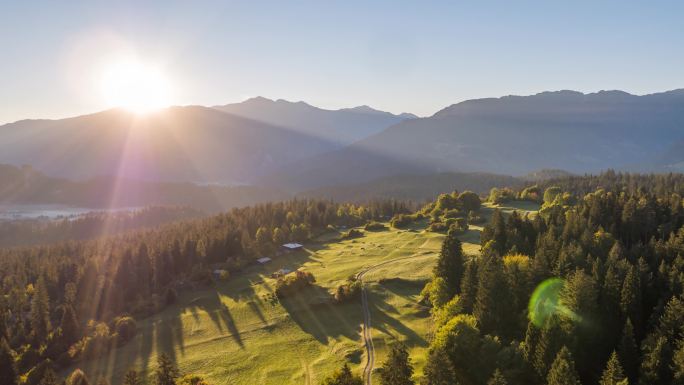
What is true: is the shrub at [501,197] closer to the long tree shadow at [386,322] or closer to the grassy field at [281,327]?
the grassy field at [281,327]

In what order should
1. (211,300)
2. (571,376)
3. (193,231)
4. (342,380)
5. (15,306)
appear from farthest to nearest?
(193,231) → (15,306) → (211,300) → (342,380) → (571,376)

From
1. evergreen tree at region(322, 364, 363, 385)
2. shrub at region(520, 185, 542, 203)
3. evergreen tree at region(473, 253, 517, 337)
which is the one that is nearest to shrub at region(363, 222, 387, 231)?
shrub at region(520, 185, 542, 203)

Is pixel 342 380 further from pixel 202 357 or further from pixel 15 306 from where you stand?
pixel 15 306

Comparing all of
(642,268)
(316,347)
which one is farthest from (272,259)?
(642,268)

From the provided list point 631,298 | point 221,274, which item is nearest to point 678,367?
point 631,298

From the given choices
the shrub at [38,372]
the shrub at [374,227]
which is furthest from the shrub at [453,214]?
the shrub at [38,372]

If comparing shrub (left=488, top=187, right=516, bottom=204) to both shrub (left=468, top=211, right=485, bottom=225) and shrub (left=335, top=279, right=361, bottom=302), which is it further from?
shrub (left=335, top=279, right=361, bottom=302)

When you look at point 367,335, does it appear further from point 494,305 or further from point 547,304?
point 547,304
